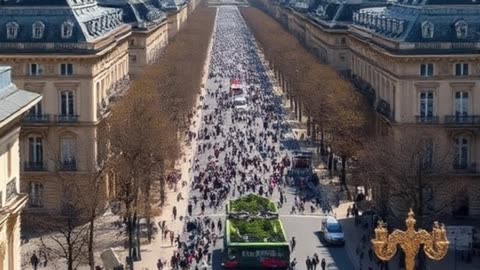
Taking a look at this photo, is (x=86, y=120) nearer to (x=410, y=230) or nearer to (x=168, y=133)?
(x=168, y=133)

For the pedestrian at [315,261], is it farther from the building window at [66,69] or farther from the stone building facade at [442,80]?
the building window at [66,69]

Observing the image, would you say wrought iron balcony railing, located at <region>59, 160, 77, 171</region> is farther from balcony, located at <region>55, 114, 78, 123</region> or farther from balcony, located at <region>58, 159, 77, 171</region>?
balcony, located at <region>55, 114, 78, 123</region>

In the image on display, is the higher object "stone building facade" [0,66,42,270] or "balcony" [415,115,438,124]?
"stone building facade" [0,66,42,270]

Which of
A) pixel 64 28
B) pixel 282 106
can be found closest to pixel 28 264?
pixel 64 28

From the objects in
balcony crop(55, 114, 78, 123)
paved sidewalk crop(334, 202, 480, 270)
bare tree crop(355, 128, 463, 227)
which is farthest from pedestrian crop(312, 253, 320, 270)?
balcony crop(55, 114, 78, 123)

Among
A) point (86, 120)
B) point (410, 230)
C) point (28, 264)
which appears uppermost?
point (410, 230)
